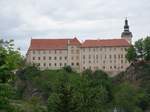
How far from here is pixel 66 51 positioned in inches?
4621

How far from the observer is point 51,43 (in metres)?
121

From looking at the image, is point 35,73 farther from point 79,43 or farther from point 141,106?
point 141,106

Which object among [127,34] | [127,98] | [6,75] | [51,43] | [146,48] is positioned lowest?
[6,75]

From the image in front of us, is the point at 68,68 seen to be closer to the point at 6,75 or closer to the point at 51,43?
the point at 51,43

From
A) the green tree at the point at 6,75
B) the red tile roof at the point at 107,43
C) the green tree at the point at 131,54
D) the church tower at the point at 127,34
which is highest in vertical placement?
the church tower at the point at 127,34

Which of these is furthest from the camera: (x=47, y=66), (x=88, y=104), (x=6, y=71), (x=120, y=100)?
(x=47, y=66)

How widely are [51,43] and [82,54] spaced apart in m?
8.42

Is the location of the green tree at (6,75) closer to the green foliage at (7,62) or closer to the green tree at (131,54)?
the green foliage at (7,62)

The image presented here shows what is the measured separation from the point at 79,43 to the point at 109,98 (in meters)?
25.6

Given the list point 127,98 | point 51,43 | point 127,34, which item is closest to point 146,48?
point 127,34

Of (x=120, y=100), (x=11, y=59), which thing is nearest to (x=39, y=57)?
(x=120, y=100)

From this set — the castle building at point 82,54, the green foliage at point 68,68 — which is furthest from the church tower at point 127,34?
the green foliage at point 68,68

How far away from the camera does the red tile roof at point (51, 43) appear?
4643 inches

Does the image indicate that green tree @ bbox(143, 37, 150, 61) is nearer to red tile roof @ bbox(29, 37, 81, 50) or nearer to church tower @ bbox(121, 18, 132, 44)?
church tower @ bbox(121, 18, 132, 44)
